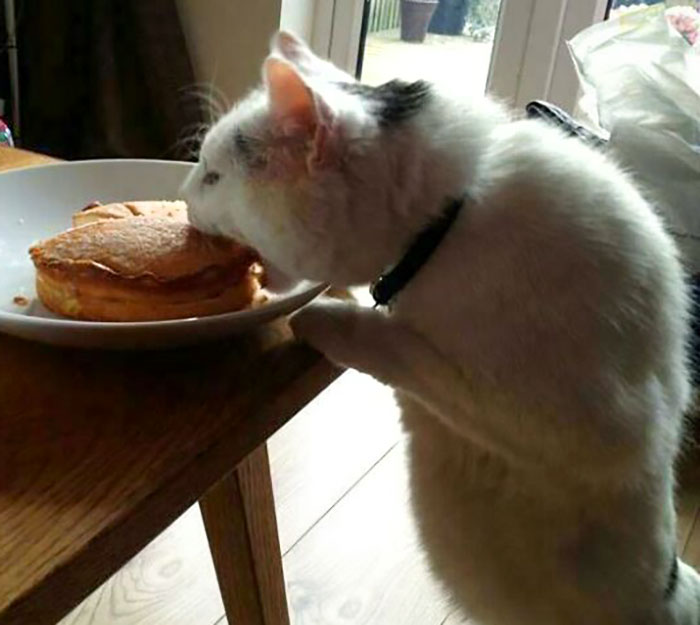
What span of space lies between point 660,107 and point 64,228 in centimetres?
111

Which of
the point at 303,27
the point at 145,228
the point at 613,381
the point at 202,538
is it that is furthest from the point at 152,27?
the point at 613,381

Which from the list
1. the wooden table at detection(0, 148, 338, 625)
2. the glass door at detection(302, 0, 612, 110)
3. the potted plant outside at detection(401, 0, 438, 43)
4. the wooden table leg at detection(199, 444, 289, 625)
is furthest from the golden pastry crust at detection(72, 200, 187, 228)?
the potted plant outside at detection(401, 0, 438, 43)

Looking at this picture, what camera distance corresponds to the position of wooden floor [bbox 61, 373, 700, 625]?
1261mm

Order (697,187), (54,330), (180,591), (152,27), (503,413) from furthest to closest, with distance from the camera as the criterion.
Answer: (152,27), (697,187), (180,591), (503,413), (54,330)

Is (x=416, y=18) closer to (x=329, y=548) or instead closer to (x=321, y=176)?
(x=329, y=548)

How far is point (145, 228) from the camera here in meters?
0.67

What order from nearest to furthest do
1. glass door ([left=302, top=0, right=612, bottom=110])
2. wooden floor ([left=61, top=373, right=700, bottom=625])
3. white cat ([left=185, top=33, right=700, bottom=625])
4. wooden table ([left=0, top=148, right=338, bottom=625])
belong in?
wooden table ([left=0, top=148, right=338, bottom=625]) → white cat ([left=185, top=33, right=700, bottom=625]) → wooden floor ([left=61, top=373, right=700, bottom=625]) → glass door ([left=302, top=0, right=612, bottom=110])

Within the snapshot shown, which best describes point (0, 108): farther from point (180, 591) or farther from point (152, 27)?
point (180, 591)

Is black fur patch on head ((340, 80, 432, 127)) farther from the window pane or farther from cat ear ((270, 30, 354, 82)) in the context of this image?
the window pane

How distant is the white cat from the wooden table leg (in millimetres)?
252

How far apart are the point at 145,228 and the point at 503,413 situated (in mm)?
326

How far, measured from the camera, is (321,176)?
2.23 feet

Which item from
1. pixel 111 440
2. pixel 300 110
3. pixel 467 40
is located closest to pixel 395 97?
pixel 300 110

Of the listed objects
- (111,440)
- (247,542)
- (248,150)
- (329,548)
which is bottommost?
(329,548)
